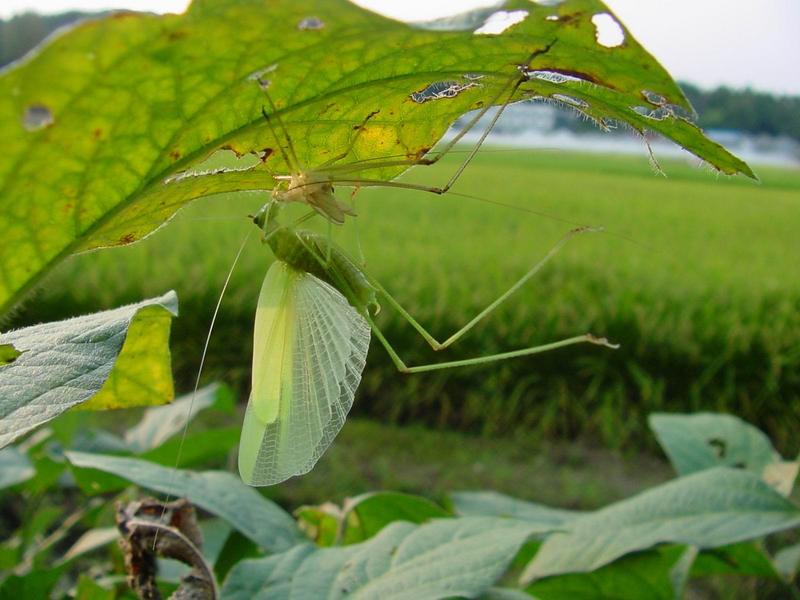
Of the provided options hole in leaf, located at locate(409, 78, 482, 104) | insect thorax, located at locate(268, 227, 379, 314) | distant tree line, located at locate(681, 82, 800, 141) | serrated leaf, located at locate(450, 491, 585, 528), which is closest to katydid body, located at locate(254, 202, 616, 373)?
insect thorax, located at locate(268, 227, 379, 314)

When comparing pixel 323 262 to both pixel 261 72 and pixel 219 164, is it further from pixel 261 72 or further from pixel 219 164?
pixel 261 72

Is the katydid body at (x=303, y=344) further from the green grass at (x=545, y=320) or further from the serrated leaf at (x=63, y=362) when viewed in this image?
the green grass at (x=545, y=320)

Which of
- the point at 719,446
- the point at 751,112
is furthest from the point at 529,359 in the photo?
the point at 751,112

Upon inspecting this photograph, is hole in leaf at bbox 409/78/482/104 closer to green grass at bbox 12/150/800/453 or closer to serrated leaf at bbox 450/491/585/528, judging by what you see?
serrated leaf at bbox 450/491/585/528

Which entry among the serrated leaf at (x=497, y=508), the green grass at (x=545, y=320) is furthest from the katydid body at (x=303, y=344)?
the green grass at (x=545, y=320)

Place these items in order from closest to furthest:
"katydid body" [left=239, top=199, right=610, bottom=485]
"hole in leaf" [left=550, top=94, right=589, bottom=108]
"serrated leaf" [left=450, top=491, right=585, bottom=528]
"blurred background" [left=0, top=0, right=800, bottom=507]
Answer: "hole in leaf" [left=550, top=94, right=589, bottom=108]
"katydid body" [left=239, top=199, right=610, bottom=485]
"serrated leaf" [left=450, top=491, right=585, bottom=528]
"blurred background" [left=0, top=0, right=800, bottom=507]

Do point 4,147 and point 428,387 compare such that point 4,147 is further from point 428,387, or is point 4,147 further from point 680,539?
point 428,387
